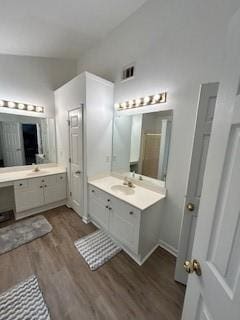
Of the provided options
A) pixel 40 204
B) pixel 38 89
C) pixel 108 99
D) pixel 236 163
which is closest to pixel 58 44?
pixel 38 89

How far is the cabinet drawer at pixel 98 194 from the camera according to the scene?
217 cm

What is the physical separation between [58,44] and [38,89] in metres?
0.94

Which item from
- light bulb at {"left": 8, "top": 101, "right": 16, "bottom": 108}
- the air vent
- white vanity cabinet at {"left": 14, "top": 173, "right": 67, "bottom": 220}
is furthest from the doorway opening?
the air vent

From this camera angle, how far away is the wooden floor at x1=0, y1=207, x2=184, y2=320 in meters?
1.38

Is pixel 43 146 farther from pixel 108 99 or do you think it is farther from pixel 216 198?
pixel 216 198

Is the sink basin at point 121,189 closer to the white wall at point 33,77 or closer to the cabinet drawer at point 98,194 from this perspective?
the cabinet drawer at point 98,194

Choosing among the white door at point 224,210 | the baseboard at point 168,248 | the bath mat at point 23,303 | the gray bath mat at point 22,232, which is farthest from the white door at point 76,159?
the white door at point 224,210

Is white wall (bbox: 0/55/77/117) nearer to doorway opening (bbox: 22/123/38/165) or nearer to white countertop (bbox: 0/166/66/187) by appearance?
doorway opening (bbox: 22/123/38/165)

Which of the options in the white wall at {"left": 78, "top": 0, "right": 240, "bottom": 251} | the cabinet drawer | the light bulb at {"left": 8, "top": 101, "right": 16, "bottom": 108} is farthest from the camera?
the light bulb at {"left": 8, "top": 101, "right": 16, "bottom": 108}

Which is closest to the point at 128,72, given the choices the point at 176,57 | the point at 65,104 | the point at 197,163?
the point at 176,57

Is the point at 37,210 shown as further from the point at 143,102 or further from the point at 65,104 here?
the point at 143,102

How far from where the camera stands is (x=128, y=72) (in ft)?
7.69

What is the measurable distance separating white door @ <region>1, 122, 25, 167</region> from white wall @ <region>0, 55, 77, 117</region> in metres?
0.53

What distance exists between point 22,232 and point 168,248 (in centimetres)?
227
